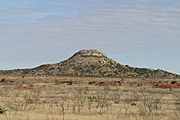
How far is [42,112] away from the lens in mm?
29156

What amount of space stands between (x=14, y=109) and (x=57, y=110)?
2.45 metres

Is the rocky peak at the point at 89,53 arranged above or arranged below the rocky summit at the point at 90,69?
above

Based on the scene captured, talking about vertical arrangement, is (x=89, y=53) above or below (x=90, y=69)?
above

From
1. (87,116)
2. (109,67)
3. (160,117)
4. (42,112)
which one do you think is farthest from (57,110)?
(109,67)

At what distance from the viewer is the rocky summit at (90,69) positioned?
542 ft

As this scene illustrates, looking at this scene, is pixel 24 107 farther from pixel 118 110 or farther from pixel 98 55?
pixel 98 55

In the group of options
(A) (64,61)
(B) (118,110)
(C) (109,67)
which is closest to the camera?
(B) (118,110)

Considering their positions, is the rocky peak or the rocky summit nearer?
the rocky summit

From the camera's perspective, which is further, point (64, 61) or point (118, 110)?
point (64, 61)

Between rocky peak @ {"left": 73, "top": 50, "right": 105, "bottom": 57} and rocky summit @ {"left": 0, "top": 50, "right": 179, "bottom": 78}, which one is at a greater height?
rocky peak @ {"left": 73, "top": 50, "right": 105, "bottom": 57}

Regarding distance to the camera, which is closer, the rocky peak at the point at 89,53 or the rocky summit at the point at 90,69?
the rocky summit at the point at 90,69

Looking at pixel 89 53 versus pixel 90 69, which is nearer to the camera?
pixel 90 69

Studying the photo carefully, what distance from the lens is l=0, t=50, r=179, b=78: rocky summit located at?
165250 millimetres

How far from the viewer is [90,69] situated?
171 meters
